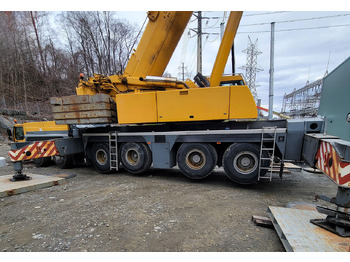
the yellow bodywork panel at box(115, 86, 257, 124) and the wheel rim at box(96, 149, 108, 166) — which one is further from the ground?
the yellow bodywork panel at box(115, 86, 257, 124)

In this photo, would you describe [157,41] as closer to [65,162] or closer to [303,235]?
[65,162]

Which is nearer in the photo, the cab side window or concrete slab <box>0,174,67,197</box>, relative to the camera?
concrete slab <box>0,174,67,197</box>

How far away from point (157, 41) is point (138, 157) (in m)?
3.75

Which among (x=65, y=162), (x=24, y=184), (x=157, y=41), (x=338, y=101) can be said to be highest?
(x=157, y=41)

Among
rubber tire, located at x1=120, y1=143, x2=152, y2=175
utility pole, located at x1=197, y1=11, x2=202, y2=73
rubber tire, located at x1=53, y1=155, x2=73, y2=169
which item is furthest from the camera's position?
utility pole, located at x1=197, y1=11, x2=202, y2=73

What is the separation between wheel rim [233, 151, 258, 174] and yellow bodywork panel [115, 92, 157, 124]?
8.09 feet

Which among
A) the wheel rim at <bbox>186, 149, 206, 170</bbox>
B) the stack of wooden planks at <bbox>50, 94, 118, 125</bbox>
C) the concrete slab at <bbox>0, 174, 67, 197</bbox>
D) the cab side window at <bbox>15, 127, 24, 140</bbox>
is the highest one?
the stack of wooden planks at <bbox>50, 94, 118, 125</bbox>

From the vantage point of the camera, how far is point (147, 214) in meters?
3.38

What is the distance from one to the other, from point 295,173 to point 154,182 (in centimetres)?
486

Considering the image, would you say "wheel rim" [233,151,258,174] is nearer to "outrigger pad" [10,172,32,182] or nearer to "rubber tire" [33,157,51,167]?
"outrigger pad" [10,172,32,182]

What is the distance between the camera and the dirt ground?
2.58 metres

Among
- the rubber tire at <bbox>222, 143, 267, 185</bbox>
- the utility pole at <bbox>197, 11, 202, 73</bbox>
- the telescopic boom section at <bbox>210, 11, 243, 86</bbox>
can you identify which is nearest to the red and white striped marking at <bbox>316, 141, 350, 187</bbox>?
the rubber tire at <bbox>222, 143, 267, 185</bbox>

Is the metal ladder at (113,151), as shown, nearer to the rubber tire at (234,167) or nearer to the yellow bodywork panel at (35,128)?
the yellow bodywork panel at (35,128)

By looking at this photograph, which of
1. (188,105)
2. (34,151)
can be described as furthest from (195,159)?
(34,151)
